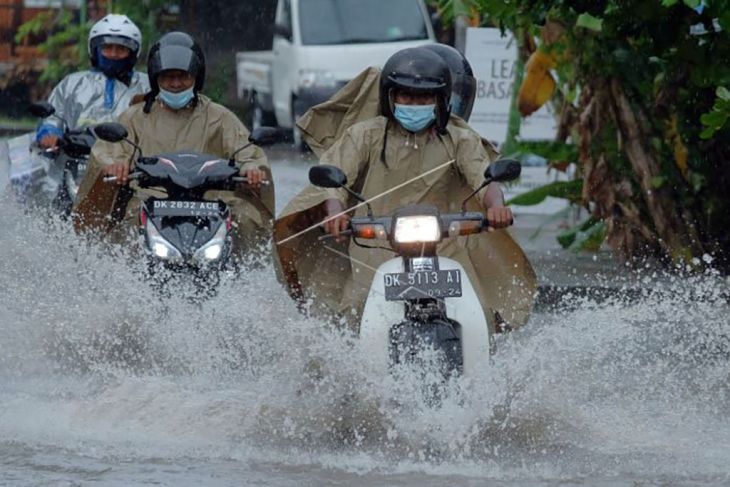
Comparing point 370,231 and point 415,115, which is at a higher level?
point 415,115

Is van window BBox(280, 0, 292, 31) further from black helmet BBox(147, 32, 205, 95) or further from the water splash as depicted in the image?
black helmet BBox(147, 32, 205, 95)

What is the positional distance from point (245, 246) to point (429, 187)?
77.9 inches

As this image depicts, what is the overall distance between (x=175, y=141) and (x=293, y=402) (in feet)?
8.22

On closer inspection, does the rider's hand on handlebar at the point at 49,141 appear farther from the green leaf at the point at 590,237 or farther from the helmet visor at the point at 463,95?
the green leaf at the point at 590,237

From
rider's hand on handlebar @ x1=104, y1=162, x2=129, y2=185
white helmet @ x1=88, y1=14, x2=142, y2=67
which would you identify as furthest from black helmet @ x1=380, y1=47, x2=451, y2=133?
white helmet @ x1=88, y1=14, x2=142, y2=67

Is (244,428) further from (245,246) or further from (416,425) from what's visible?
(245,246)

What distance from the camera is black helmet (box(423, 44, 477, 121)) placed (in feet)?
30.9

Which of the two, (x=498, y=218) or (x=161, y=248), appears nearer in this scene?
(x=498, y=218)

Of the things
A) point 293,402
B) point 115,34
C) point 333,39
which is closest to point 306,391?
point 293,402

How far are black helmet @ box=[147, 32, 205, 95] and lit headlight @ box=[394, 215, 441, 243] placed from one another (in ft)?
9.47

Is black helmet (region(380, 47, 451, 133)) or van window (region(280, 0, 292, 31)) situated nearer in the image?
black helmet (region(380, 47, 451, 133))

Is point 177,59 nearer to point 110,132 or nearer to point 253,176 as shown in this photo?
point 253,176

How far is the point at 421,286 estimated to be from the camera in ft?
22.8

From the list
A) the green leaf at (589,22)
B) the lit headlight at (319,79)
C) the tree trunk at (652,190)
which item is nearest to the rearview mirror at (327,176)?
the green leaf at (589,22)
